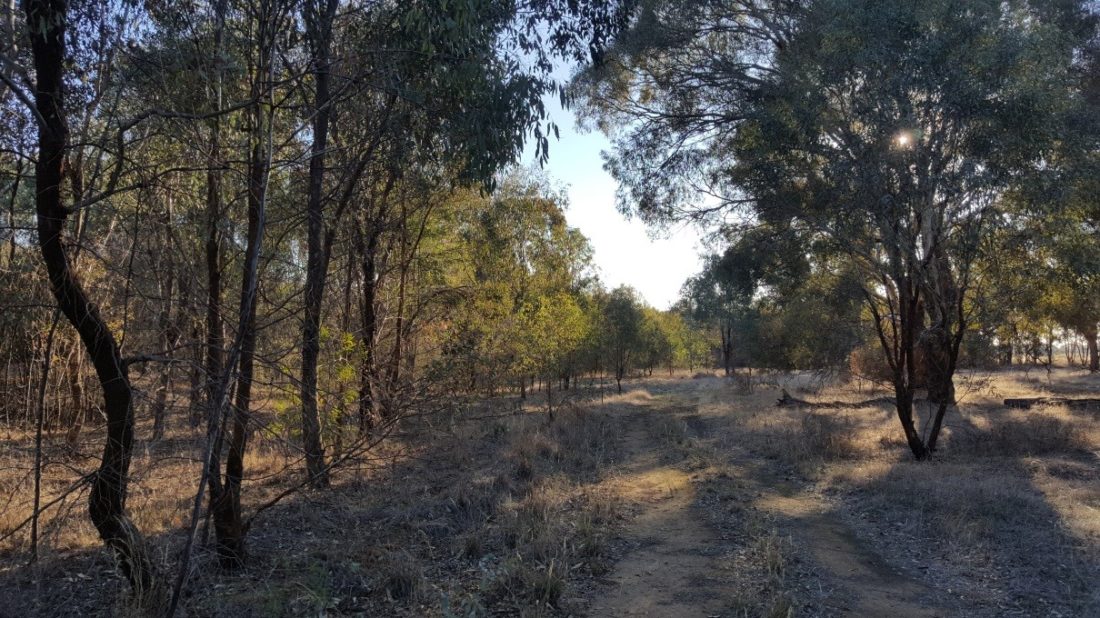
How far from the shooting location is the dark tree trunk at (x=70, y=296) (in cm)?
453

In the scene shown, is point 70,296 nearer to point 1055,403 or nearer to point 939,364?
point 939,364

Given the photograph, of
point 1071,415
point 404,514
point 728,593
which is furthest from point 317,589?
point 1071,415

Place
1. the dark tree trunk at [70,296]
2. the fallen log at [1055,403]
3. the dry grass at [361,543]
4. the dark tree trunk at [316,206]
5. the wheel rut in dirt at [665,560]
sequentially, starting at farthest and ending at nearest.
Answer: the fallen log at [1055,403], the dark tree trunk at [316,206], the wheel rut in dirt at [665,560], the dry grass at [361,543], the dark tree trunk at [70,296]

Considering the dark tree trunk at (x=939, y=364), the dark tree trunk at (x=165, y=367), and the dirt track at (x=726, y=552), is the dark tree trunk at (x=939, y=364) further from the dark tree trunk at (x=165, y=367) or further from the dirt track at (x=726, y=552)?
the dark tree trunk at (x=165, y=367)

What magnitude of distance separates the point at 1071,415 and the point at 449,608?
18790 millimetres

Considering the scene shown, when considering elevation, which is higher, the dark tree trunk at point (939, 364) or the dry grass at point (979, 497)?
the dark tree trunk at point (939, 364)

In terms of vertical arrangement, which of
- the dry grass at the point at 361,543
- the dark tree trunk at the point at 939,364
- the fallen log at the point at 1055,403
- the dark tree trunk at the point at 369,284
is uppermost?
the dark tree trunk at the point at 369,284

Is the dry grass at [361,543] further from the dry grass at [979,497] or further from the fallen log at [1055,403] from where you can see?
the fallen log at [1055,403]

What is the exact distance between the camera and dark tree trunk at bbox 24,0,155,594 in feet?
14.9

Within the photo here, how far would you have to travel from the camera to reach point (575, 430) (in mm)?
17203

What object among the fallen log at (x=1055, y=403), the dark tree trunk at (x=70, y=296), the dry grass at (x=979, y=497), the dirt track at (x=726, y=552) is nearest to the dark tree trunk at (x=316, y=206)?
the dark tree trunk at (x=70, y=296)

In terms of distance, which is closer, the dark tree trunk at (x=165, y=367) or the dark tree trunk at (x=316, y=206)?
the dark tree trunk at (x=165, y=367)

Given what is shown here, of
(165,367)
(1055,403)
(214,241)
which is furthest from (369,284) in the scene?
(1055,403)

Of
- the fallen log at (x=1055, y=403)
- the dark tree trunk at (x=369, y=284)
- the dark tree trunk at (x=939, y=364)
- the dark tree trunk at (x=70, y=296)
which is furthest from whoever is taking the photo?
the fallen log at (x=1055, y=403)
